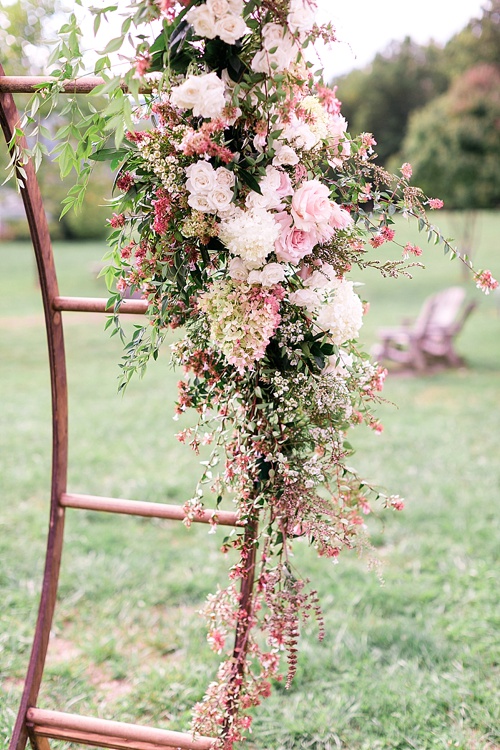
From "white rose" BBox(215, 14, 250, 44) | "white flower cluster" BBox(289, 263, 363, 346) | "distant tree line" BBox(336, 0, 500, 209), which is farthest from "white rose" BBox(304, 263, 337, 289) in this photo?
"distant tree line" BBox(336, 0, 500, 209)

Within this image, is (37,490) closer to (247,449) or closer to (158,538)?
(158,538)

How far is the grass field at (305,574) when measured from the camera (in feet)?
7.98

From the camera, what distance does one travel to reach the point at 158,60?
1.38 m

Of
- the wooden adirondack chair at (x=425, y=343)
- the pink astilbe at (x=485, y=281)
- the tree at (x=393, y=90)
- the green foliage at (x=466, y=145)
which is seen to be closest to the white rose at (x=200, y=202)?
the pink astilbe at (x=485, y=281)

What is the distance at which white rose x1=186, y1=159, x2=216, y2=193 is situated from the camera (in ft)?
4.46

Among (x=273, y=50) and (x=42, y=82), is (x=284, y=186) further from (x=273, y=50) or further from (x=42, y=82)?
(x=42, y=82)

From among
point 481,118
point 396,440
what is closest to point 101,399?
point 396,440

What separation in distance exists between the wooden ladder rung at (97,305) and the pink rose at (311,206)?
1.37 ft

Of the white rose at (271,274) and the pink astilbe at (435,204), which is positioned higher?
the pink astilbe at (435,204)

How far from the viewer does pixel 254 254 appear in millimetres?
1391

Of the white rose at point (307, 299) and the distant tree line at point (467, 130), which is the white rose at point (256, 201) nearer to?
the white rose at point (307, 299)

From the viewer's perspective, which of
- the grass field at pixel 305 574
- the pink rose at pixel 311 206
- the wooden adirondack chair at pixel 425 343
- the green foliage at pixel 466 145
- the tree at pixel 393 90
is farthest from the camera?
the tree at pixel 393 90

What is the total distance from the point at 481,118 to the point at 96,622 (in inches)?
512

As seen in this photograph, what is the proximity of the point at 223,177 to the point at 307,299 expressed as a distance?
0.99ft
